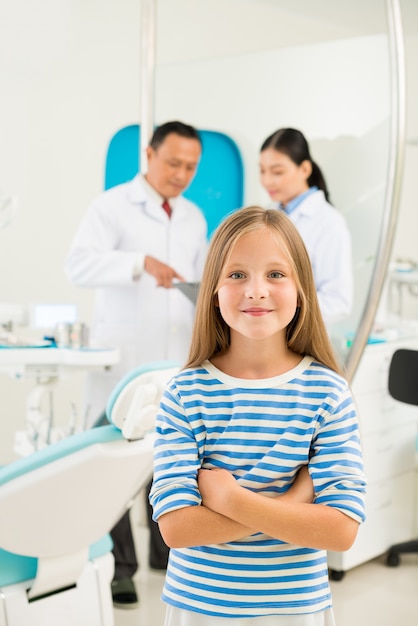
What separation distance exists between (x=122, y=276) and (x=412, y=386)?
62.2 inches

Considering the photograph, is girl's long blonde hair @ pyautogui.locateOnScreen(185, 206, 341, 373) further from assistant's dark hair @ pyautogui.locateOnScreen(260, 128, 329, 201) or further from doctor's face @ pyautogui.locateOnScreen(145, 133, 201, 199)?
doctor's face @ pyautogui.locateOnScreen(145, 133, 201, 199)

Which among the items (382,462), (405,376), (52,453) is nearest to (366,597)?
(382,462)

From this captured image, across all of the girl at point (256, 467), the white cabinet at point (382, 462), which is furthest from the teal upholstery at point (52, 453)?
the white cabinet at point (382, 462)

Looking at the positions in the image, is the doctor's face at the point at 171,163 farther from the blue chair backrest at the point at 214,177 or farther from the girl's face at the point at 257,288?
the girl's face at the point at 257,288

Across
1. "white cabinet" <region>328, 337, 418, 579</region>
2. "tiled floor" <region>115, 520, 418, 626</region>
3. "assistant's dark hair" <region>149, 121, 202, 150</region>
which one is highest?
"assistant's dark hair" <region>149, 121, 202, 150</region>

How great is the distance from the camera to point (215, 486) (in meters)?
Answer: 0.99

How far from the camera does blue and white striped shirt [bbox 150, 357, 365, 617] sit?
1.02 meters

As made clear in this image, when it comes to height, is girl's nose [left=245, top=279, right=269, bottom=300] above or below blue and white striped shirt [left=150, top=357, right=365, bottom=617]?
above

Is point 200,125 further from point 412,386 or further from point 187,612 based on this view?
point 187,612

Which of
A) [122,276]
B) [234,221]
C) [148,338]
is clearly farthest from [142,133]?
[234,221]

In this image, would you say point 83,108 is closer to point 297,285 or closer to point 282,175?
point 282,175

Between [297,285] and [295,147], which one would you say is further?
[295,147]

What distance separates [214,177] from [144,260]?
0.44 m

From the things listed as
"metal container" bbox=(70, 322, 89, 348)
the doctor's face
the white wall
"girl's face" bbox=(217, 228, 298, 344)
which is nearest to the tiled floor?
"metal container" bbox=(70, 322, 89, 348)
